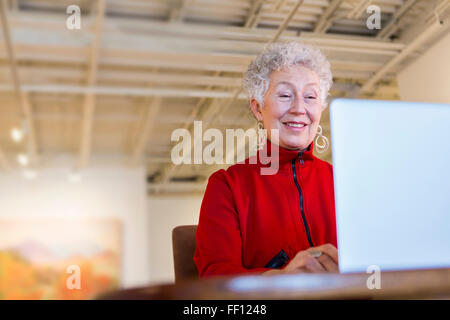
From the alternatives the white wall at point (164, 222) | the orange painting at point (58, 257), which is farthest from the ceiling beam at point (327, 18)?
the white wall at point (164, 222)

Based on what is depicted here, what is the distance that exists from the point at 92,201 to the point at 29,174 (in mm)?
966

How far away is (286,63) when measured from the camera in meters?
1.64

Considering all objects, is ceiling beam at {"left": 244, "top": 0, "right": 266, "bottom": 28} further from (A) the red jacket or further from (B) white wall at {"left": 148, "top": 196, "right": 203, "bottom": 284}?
(B) white wall at {"left": 148, "top": 196, "right": 203, "bottom": 284}

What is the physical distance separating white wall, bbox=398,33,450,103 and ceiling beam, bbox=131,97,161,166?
8.53ft

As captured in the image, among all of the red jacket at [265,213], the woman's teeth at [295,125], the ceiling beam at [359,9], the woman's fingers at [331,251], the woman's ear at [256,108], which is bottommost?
the woman's fingers at [331,251]

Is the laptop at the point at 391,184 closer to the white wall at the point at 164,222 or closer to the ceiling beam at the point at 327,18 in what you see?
the ceiling beam at the point at 327,18

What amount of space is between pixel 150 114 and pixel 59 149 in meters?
2.47

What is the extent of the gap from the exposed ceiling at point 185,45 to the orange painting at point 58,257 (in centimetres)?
201

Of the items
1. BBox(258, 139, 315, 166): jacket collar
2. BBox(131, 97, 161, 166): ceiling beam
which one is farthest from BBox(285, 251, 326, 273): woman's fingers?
BBox(131, 97, 161, 166): ceiling beam

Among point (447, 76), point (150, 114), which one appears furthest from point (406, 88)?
point (150, 114)

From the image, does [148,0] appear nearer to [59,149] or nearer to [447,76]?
[447,76]

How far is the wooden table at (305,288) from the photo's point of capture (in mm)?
558

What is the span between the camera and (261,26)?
4.76m
